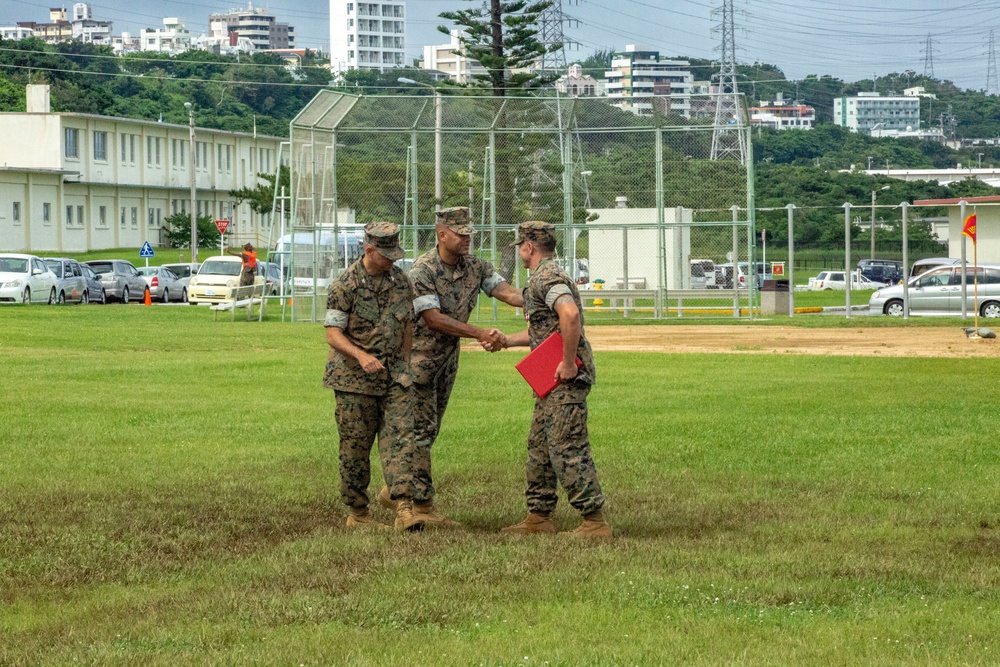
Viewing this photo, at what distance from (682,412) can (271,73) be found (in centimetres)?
13439

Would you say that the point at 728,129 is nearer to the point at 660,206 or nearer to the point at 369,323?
the point at 660,206

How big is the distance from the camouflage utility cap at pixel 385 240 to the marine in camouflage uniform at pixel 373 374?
0.04 metres

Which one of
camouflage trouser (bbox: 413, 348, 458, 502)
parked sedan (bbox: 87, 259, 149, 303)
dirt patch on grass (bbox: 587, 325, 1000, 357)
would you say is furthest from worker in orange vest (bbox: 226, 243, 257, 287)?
camouflage trouser (bbox: 413, 348, 458, 502)

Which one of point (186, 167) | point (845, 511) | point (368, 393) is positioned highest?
point (186, 167)

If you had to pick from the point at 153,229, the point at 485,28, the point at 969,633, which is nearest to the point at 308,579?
the point at 969,633

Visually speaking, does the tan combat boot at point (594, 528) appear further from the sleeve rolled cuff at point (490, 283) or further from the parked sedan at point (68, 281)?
the parked sedan at point (68, 281)

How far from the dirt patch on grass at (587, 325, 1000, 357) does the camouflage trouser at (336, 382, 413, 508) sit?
15.5m

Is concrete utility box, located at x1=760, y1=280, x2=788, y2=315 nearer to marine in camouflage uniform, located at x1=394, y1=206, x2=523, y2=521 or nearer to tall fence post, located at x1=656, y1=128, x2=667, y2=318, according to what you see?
tall fence post, located at x1=656, y1=128, x2=667, y2=318

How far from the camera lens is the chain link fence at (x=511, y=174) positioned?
32.3 meters

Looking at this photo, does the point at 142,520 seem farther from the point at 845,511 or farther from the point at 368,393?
the point at 845,511

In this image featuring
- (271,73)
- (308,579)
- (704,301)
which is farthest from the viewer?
(271,73)

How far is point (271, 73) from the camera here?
146125mm

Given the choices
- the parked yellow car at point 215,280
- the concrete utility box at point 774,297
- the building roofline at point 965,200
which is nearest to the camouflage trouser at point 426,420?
the concrete utility box at point 774,297

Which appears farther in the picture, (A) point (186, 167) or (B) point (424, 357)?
(A) point (186, 167)
